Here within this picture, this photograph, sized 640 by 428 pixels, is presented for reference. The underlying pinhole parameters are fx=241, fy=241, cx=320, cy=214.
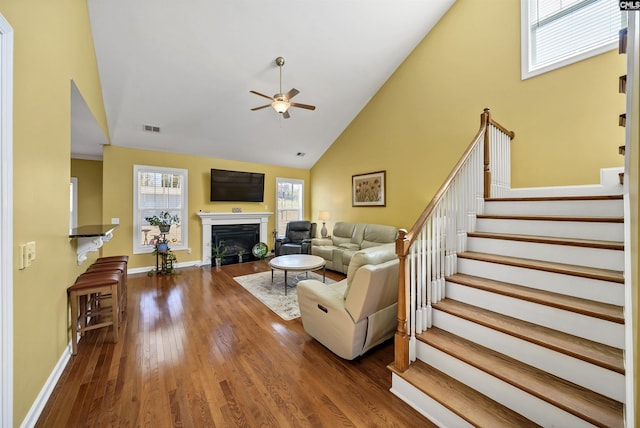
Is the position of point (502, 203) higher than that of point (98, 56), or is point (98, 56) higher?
point (98, 56)

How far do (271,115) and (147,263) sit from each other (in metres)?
4.12

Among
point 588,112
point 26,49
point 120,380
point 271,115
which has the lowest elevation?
point 120,380

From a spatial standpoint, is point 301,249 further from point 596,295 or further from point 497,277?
point 596,295

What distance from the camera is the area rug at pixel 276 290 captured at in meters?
3.25

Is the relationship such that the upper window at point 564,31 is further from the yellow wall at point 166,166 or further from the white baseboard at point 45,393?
the white baseboard at point 45,393

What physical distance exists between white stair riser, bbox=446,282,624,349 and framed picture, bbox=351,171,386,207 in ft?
11.0

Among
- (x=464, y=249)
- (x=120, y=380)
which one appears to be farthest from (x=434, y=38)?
(x=120, y=380)

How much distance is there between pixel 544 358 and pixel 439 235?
1014mm

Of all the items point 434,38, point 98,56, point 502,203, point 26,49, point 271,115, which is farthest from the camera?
point 271,115

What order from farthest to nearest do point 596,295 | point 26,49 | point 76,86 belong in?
point 76,86
point 596,295
point 26,49

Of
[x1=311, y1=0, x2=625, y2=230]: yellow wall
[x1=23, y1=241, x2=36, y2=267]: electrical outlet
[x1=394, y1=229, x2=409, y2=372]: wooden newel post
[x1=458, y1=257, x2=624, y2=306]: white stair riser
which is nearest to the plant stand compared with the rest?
[x1=23, y1=241, x2=36, y2=267]: electrical outlet

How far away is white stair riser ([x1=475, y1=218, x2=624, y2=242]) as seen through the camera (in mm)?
1919

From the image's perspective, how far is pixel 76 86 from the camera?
239 cm

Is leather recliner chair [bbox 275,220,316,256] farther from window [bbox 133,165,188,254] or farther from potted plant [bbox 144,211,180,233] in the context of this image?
potted plant [bbox 144,211,180,233]
